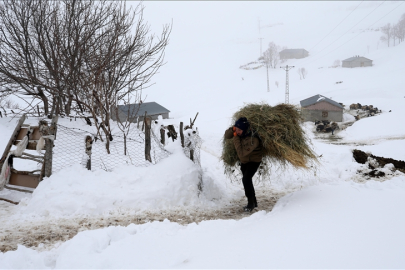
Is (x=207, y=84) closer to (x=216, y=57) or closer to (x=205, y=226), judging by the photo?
(x=216, y=57)

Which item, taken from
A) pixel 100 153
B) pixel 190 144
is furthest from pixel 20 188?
pixel 190 144

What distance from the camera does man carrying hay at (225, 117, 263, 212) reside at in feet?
15.6

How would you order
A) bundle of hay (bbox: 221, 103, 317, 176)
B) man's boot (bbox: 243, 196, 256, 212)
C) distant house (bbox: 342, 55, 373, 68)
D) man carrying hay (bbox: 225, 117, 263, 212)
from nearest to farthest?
bundle of hay (bbox: 221, 103, 317, 176) < man carrying hay (bbox: 225, 117, 263, 212) < man's boot (bbox: 243, 196, 256, 212) < distant house (bbox: 342, 55, 373, 68)

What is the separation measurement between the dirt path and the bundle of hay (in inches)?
49.3

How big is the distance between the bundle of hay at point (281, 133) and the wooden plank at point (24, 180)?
4290 mm

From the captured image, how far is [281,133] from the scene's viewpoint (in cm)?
475

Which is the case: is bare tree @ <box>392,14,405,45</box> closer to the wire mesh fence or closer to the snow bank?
the wire mesh fence

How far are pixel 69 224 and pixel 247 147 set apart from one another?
311cm

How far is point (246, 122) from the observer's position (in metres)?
4.81

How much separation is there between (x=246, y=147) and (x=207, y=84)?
190ft

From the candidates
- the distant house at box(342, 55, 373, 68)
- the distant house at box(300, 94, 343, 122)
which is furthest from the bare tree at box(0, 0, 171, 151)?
the distant house at box(342, 55, 373, 68)

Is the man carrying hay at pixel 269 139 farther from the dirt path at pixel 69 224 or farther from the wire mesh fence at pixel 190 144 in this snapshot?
the wire mesh fence at pixel 190 144

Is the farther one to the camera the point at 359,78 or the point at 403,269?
the point at 359,78

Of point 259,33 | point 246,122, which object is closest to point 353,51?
point 259,33
